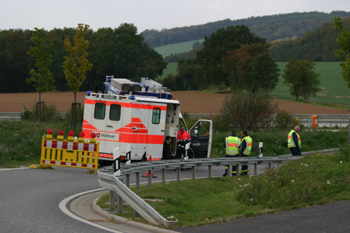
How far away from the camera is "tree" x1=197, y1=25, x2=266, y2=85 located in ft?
297

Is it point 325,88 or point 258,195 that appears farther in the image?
point 325,88

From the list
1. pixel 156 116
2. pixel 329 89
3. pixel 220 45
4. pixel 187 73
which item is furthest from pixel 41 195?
pixel 187 73

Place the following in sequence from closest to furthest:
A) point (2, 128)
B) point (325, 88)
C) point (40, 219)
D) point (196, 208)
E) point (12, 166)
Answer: point (40, 219) → point (196, 208) → point (12, 166) → point (2, 128) → point (325, 88)

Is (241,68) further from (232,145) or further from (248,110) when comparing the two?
(232,145)

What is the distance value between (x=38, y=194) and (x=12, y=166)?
539 cm

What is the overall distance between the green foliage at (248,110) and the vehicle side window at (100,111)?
1331 centimetres

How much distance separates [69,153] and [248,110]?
14.9 m

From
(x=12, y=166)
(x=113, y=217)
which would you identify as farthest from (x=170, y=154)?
(x=113, y=217)

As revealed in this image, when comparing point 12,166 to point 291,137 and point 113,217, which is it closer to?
point 113,217

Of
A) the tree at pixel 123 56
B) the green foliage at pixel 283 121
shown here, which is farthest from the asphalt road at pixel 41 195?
the tree at pixel 123 56

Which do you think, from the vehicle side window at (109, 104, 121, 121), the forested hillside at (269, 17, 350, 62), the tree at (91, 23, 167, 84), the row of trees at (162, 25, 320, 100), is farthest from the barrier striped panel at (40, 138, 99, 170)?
the forested hillside at (269, 17, 350, 62)

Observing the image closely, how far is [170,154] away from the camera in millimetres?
17078

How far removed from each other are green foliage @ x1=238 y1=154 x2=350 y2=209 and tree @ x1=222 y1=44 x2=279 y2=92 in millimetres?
60819

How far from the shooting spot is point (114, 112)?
16078 millimetres
